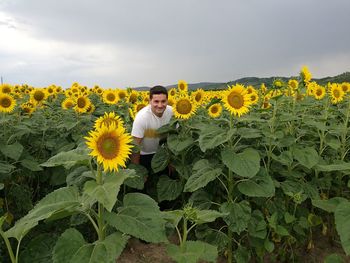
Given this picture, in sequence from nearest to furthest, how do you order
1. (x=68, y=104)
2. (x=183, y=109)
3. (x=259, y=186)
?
(x=259, y=186), (x=183, y=109), (x=68, y=104)

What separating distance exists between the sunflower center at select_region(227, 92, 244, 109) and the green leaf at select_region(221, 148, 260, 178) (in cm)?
55

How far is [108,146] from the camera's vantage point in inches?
98.9

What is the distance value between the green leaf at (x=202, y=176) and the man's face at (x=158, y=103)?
1345mm

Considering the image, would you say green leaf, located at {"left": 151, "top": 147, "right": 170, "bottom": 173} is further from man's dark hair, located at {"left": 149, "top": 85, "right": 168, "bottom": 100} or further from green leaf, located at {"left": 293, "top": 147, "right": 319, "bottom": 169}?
green leaf, located at {"left": 293, "top": 147, "right": 319, "bottom": 169}

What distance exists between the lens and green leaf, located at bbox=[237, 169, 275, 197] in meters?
3.62

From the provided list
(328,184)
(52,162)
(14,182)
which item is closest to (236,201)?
(328,184)

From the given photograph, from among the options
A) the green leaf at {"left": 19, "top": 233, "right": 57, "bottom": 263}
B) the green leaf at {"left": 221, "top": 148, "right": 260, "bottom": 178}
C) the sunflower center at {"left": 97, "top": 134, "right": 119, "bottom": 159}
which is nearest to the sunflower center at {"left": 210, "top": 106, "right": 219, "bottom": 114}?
the green leaf at {"left": 221, "top": 148, "right": 260, "bottom": 178}

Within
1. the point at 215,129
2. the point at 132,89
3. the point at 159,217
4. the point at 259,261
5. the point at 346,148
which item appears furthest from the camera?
the point at 132,89

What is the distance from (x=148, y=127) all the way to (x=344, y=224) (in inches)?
114

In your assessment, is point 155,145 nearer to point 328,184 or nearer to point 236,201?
point 236,201

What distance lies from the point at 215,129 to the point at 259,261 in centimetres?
147

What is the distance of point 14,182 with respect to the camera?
5.12m

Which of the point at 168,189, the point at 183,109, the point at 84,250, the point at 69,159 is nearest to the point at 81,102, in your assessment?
the point at 183,109

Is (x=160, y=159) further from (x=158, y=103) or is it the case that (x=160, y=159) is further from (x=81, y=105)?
(x=81, y=105)
